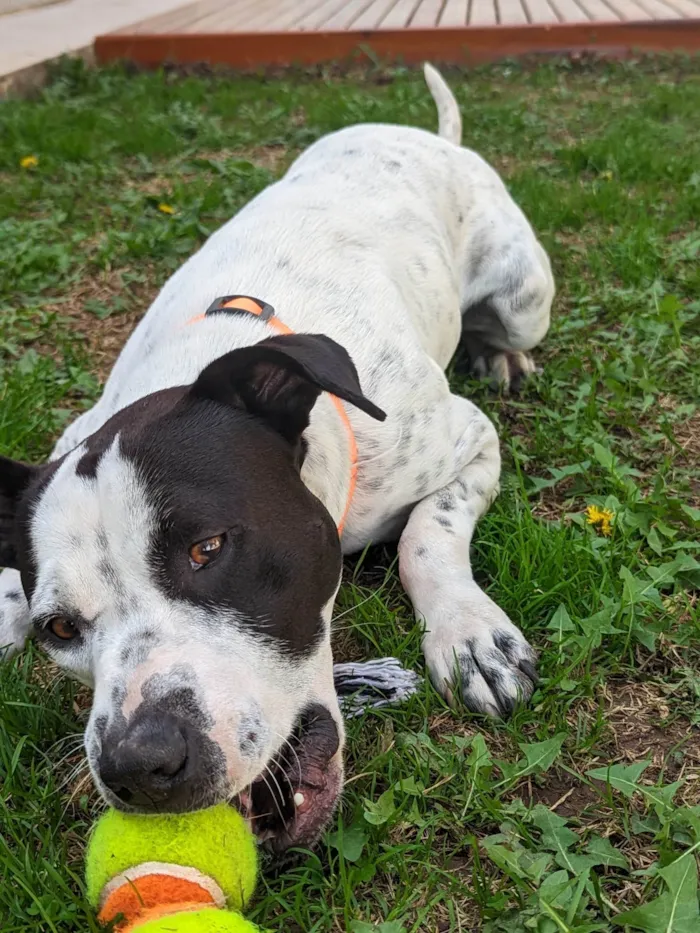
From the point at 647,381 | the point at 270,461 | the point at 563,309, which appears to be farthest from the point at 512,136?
the point at 270,461

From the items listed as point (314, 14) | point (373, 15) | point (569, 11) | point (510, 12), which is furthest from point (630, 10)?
point (314, 14)

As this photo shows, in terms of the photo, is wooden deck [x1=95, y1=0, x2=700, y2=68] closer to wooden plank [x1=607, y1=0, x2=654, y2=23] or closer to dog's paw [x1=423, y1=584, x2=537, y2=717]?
wooden plank [x1=607, y1=0, x2=654, y2=23]

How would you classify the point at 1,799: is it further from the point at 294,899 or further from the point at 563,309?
the point at 563,309

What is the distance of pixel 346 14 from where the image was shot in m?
12.3

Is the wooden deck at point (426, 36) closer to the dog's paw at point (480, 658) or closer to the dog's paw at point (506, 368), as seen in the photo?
the dog's paw at point (506, 368)

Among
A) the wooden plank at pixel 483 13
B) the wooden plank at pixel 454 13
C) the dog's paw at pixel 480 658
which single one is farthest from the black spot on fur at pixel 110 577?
the wooden plank at pixel 454 13

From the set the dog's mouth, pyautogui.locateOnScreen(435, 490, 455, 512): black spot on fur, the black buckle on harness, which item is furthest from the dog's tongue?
the black buckle on harness

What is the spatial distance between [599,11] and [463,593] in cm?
1084

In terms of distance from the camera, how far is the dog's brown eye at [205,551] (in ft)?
6.36

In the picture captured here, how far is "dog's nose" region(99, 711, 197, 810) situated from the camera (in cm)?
165

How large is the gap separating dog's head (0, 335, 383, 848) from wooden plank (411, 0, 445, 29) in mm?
10175

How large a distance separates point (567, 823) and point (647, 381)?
2.21m

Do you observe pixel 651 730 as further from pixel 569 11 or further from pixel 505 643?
pixel 569 11

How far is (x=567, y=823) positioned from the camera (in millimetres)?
2041
